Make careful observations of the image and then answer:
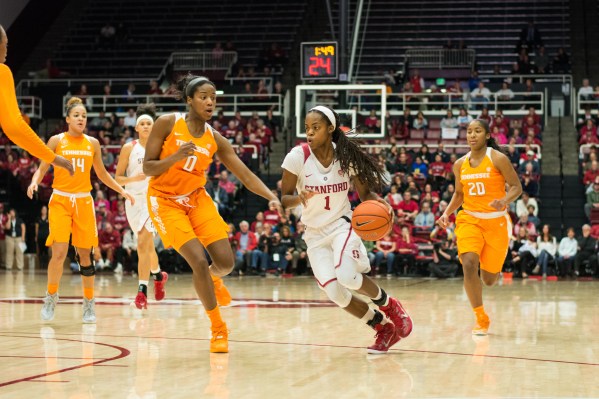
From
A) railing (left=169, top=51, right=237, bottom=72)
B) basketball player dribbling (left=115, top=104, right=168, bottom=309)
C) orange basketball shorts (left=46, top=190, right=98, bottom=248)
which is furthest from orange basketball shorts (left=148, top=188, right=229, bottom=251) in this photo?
railing (left=169, top=51, right=237, bottom=72)

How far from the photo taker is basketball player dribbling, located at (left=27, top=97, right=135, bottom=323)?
9445mm

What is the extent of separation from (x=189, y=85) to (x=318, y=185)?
128 centimetres

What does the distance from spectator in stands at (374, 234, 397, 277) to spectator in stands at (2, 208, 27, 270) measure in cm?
773

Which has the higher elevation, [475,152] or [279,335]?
[475,152]

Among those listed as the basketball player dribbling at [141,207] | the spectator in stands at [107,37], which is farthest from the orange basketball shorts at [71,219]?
the spectator in stands at [107,37]

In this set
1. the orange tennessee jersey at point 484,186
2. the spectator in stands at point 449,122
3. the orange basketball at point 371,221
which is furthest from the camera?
the spectator in stands at point 449,122

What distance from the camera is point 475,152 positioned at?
29.7 feet

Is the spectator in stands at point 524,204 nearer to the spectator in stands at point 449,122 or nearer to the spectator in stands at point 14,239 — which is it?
the spectator in stands at point 449,122

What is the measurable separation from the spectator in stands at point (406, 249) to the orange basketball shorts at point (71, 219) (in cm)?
987

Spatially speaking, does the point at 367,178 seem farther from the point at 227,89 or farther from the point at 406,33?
the point at 406,33

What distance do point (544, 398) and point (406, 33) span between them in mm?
25354

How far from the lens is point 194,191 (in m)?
7.46

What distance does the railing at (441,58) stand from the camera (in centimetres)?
2727

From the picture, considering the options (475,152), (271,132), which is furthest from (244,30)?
(475,152)
